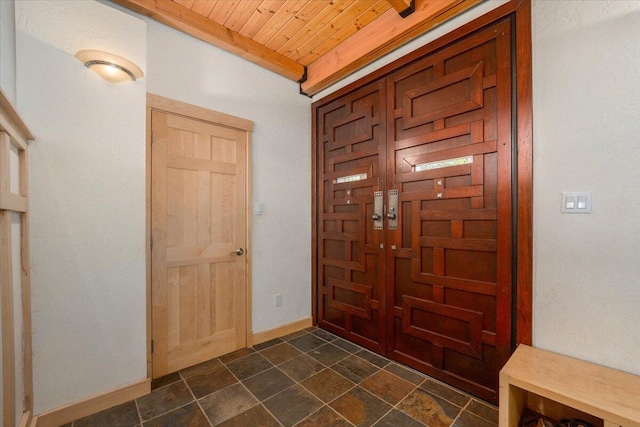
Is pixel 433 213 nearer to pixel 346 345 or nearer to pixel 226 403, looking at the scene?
pixel 346 345

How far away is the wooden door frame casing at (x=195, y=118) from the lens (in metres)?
1.97

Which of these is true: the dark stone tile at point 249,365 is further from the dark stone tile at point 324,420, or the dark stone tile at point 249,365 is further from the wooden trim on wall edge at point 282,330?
the dark stone tile at point 324,420

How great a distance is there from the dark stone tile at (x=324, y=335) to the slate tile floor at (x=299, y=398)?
1.16ft

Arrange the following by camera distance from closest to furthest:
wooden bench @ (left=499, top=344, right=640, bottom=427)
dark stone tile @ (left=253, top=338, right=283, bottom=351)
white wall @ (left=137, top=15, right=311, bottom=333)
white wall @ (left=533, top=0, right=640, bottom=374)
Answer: wooden bench @ (left=499, top=344, right=640, bottom=427), white wall @ (left=533, top=0, right=640, bottom=374), white wall @ (left=137, top=15, right=311, bottom=333), dark stone tile @ (left=253, top=338, right=283, bottom=351)

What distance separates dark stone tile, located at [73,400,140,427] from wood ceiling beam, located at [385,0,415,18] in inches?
126

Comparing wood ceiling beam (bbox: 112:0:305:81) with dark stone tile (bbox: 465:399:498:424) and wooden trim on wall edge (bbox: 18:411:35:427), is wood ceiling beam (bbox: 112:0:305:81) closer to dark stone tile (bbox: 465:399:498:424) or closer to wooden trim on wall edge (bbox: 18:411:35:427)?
wooden trim on wall edge (bbox: 18:411:35:427)

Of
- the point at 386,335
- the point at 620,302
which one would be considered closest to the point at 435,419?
the point at 386,335

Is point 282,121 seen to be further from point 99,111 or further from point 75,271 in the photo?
point 75,271

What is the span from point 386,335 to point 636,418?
1470mm

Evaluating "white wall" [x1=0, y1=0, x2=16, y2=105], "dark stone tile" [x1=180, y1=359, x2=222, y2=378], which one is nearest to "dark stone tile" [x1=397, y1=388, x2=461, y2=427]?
"dark stone tile" [x1=180, y1=359, x2=222, y2=378]

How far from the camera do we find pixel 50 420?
5.10 ft

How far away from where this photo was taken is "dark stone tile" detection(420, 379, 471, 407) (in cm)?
174

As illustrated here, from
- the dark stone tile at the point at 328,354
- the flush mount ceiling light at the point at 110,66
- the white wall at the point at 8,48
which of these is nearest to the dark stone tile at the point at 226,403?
the dark stone tile at the point at 328,354

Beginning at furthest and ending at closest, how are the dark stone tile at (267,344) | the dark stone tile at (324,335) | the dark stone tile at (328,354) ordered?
the dark stone tile at (324,335) → the dark stone tile at (267,344) → the dark stone tile at (328,354)
